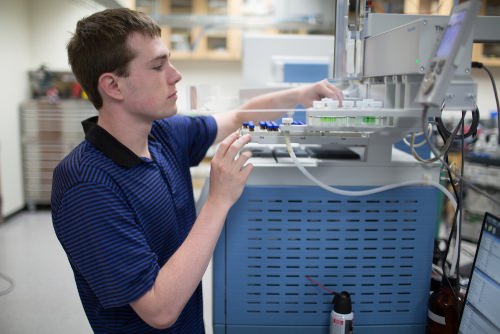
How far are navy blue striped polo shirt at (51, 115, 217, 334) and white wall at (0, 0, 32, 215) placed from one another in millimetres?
2983

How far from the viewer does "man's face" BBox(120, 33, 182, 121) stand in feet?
2.96

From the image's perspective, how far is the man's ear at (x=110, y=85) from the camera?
2.94ft

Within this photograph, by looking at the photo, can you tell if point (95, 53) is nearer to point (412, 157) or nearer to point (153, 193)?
point (153, 193)

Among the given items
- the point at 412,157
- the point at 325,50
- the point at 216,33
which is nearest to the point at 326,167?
the point at 412,157

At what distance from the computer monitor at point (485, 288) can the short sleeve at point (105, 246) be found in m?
0.60

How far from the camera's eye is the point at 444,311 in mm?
918

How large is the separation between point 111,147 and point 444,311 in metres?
0.78

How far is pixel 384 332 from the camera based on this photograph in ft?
3.08

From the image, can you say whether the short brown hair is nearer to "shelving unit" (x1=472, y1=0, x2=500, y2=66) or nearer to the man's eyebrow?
the man's eyebrow

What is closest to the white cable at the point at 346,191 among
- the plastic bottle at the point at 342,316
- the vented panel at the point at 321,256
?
the vented panel at the point at 321,256

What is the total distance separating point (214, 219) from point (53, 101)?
3459mm

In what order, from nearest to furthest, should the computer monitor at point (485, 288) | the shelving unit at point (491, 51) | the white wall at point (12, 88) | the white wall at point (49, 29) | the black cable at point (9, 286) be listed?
the computer monitor at point (485, 288)
the black cable at point (9, 286)
the white wall at point (12, 88)
the white wall at point (49, 29)
the shelving unit at point (491, 51)

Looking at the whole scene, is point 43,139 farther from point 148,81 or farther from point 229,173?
point 229,173

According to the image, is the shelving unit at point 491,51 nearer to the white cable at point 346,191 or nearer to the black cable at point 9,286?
the white cable at point 346,191
